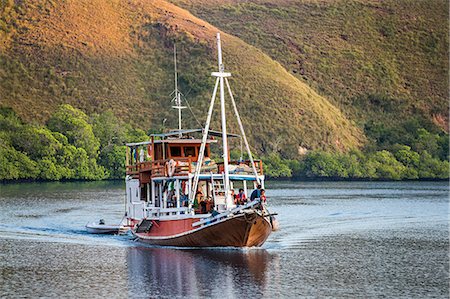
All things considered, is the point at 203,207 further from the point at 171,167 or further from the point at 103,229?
the point at 103,229

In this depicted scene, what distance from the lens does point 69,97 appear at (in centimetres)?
18625

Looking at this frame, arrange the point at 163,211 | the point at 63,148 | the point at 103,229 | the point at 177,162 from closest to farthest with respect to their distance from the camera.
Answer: the point at 177,162
the point at 163,211
the point at 103,229
the point at 63,148

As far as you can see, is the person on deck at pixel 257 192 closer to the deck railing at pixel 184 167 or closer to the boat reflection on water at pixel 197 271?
the boat reflection on water at pixel 197 271

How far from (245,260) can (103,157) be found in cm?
10455

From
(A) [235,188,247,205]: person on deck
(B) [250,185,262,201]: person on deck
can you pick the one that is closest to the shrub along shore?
(A) [235,188,247,205]: person on deck

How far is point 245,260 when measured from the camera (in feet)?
173

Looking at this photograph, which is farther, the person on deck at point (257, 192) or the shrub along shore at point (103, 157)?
the shrub along shore at point (103, 157)

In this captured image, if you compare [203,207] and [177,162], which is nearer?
[203,207]

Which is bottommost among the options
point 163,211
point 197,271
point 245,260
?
point 197,271

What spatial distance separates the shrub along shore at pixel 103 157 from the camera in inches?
5640

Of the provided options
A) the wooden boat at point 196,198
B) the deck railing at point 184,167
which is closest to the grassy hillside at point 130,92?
the wooden boat at point 196,198

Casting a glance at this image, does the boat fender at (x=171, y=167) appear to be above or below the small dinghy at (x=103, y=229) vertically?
above

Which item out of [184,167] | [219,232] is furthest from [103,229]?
[219,232]

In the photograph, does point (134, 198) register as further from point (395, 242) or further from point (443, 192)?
point (443, 192)
